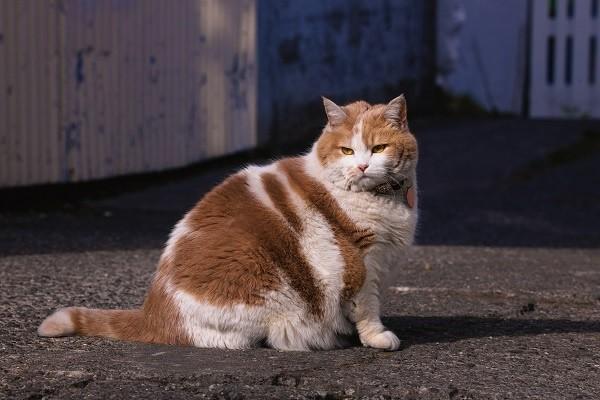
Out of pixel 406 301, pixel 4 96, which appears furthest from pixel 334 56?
pixel 406 301

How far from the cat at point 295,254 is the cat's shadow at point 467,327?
35 cm

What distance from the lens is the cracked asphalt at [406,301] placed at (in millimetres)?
3430

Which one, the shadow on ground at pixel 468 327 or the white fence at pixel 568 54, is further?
the white fence at pixel 568 54

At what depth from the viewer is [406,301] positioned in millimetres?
4961

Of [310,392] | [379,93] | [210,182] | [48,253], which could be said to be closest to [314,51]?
[379,93]

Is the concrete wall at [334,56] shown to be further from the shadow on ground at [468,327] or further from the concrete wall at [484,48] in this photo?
the shadow on ground at [468,327]

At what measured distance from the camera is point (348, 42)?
12484 mm

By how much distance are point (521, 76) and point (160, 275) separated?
38.5ft

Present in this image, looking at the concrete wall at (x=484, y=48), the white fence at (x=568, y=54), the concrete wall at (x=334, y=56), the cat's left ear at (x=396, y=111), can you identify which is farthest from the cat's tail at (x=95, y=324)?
the white fence at (x=568, y=54)

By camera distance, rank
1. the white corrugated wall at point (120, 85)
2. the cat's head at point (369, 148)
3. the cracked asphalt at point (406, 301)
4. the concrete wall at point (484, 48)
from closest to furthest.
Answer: the cracked asphalt at point (406, 301)
the cat's head at point (369, 148)
the white corrugated wall at point (120, 85)
the concrete wall at point (484, 48)

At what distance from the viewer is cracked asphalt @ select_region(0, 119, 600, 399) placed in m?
3.43

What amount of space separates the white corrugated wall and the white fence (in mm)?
6057

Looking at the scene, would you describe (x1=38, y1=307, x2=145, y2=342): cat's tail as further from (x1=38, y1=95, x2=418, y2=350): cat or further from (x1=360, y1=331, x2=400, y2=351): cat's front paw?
(x1=360, y1=331, x2=400, y2=351): cat's front paw

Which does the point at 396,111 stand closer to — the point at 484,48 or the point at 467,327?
the point at 467,327
